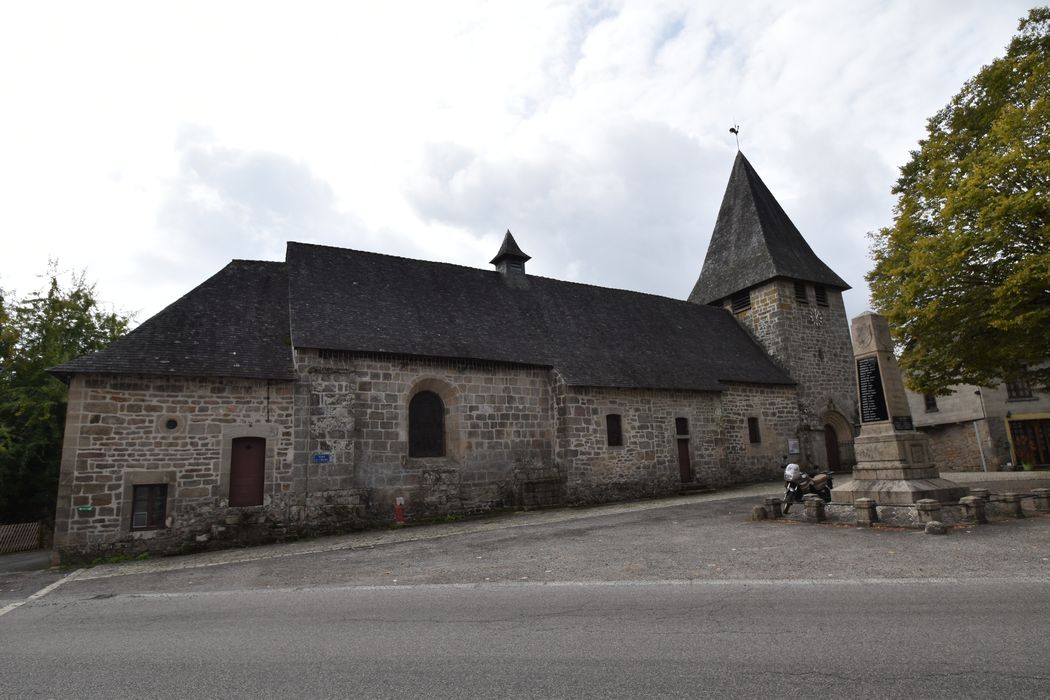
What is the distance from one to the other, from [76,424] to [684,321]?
20083 mm

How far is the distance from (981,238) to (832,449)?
49.0ft

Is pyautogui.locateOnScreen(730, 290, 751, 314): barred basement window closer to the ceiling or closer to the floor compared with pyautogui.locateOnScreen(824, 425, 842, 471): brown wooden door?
closer to the ceiling

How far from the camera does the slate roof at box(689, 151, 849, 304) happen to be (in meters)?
25.2

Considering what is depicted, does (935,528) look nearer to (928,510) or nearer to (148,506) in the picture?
(928,510)

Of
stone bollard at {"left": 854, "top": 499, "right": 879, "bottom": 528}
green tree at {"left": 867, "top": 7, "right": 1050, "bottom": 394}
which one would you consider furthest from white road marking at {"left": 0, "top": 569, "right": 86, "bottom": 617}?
green tree at {"left": 867, "top": 7, "right": 1050, "bottom": 394}

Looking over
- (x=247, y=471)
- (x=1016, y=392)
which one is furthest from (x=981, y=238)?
(x=1016, y=392)

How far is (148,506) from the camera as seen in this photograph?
38.8ft

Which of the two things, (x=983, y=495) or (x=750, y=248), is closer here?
(x=983, y=495)

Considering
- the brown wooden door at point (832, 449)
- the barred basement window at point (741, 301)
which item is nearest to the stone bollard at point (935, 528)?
the brown wooden door at point (832, 449)

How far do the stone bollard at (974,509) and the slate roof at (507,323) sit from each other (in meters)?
9.18

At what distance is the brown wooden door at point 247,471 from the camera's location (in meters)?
12.6

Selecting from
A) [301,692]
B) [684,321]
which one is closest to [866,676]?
[301,692]

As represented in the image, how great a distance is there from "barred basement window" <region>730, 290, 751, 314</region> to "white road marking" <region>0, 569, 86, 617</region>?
80.7ft

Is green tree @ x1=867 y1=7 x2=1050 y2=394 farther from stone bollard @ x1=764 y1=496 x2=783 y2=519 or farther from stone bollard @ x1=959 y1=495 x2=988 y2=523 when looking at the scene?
stone bollard @ x1=764 y1=496 x2=783 y2=519
